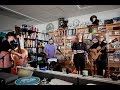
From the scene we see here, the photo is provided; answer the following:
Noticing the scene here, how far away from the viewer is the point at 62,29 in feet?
12.5

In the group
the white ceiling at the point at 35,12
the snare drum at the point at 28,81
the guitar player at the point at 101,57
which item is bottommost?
the snare drum at the point at 28,81

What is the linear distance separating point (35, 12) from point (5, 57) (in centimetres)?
117

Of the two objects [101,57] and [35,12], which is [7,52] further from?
[101,57]

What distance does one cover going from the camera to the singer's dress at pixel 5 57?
231 cm

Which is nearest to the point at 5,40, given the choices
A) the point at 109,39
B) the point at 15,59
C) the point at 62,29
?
the point at 15,59

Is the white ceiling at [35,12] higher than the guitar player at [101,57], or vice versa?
the white ceiling at [35,12]

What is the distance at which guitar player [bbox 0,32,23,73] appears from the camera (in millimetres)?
2315

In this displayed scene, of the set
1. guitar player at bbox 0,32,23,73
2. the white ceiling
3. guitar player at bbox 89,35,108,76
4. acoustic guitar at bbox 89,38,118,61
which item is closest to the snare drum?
guitar player at bbox 0,32,23,73

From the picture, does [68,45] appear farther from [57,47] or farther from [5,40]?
[5,40]

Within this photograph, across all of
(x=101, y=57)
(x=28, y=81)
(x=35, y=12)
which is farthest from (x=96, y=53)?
(x=28, y=81)

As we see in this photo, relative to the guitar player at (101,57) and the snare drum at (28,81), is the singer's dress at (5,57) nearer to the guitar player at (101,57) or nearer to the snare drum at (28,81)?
the snare drum at (28,81)

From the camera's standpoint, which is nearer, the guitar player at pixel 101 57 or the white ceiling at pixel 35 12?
the white ceiling at pixel 35 12

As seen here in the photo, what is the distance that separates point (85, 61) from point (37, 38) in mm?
1199

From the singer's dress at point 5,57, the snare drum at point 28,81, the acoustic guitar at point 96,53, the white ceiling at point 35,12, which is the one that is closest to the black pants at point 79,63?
the acoustic guitar at point 96,53
